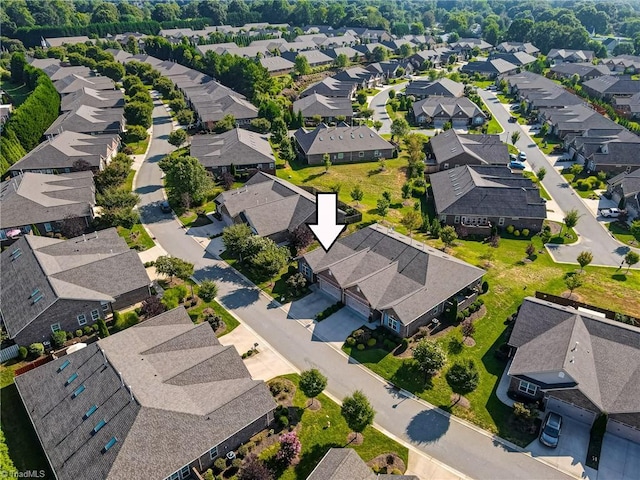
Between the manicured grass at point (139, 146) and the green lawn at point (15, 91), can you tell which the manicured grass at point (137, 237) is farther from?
the green lawn at point (15, 91)

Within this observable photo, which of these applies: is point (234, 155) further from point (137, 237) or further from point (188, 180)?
point (137, 237)

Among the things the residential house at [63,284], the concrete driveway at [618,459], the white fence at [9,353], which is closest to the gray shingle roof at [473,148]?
the concrete driveway at [618,459]

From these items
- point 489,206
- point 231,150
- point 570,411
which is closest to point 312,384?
point 570,411

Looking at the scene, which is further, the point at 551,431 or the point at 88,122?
the point at 88,122

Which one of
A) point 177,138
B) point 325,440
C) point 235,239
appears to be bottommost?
point 325,440

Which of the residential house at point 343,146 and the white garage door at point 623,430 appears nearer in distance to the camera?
the white garage door at point 623,430

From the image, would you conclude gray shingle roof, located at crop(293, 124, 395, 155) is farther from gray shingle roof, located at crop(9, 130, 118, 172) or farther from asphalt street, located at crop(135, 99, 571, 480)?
gray shingle roof, located at crop(9, 130, 118, 172)

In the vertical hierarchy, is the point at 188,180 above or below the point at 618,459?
above
